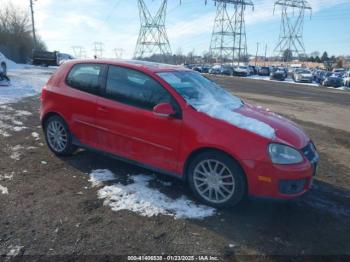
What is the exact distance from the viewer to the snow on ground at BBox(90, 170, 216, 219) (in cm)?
418

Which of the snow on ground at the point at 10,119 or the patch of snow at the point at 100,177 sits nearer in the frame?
the patch of snow at the point at 100,177

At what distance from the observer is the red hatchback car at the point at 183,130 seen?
4.07 m

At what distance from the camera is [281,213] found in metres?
4.30

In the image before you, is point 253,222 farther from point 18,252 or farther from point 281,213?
point 18,252

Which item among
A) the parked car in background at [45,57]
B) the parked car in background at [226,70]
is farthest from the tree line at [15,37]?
the parked car in background at [226,70]

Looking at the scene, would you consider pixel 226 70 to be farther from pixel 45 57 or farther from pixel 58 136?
pixel 58 136

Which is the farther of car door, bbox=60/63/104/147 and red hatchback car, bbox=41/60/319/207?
car door, bbox=60/63/104/147

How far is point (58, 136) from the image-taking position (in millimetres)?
5969

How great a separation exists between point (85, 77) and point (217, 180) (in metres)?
2.69

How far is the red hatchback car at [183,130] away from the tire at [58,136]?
0.8 inches

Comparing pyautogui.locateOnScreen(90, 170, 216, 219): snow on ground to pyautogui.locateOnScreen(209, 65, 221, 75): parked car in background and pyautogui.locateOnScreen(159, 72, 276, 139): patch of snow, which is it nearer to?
pyautogui.locateOnScreen(159, 72, 276, 139): patch of snow

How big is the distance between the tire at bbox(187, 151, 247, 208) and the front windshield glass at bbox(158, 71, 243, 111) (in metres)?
0.66

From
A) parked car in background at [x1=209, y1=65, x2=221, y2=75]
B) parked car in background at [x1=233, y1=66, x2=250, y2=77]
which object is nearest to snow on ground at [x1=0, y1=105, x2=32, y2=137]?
parked car in background at [x1=233, y1=66, x2=250, y2=77]

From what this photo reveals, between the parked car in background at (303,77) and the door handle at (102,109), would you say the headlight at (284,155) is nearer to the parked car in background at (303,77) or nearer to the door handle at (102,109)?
the door handle at (102,109)
